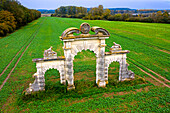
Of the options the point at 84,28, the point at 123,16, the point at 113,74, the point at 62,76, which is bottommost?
the point at 113,74

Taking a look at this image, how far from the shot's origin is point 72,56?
12.3 m

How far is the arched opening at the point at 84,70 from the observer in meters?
Result: 14.0

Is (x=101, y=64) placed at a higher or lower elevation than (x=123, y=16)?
Answer: lower

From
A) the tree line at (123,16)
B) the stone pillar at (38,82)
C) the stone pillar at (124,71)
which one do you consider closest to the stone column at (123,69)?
the stone pillar at (124,71)

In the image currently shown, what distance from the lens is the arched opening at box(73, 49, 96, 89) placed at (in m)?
14.0

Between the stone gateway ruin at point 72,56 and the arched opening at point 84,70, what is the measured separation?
3.84ft

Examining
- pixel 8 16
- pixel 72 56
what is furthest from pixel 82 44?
pixel 8 16

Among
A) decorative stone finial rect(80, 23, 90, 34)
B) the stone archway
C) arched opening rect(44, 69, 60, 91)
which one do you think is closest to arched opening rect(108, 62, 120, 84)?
the stone archway

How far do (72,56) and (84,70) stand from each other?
5528mm

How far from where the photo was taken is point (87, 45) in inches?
488

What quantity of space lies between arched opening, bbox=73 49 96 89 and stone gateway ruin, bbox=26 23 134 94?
1.17 m

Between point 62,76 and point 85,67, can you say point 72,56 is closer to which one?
point 62,76

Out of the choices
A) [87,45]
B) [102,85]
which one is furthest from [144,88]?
[87,45]

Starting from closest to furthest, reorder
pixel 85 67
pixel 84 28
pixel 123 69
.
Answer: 1. pixel 84 28
2. pixel 123 69
3. pixel 85 67
